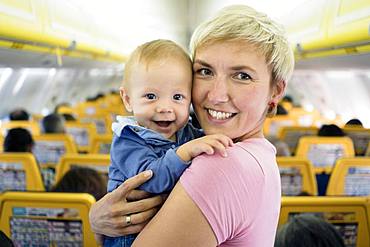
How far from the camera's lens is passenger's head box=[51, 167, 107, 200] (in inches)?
127

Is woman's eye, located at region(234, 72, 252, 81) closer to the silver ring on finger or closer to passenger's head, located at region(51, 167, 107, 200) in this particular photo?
the silver ring on finger

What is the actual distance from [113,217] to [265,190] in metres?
0.47

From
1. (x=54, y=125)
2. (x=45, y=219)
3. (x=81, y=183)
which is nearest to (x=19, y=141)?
(x=54, y=125)

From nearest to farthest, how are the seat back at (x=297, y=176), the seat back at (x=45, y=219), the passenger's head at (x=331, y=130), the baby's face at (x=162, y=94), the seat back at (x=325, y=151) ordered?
1. the baby's face at (x=162, y=94)
2. the seat back at (x=45, y=219)
3. the seat back at (x=297, y=176)
4. the seat back at (x=325, y=151)
5. the passenger's head at (x=331, y=130)

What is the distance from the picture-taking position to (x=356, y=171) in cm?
403

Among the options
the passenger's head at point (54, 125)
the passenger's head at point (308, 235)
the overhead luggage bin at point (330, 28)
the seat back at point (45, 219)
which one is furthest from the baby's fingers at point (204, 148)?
the passenger's head at point (54, 125)

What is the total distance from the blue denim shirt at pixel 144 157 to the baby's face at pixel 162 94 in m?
0.05

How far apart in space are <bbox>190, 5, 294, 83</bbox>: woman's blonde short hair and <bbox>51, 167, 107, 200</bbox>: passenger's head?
1.84m

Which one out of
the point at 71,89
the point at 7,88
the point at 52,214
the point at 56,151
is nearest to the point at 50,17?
the point at 56,151

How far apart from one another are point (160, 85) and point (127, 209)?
1.36ft

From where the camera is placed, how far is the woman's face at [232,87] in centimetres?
151

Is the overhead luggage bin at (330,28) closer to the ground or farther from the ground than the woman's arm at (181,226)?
farther from the ground

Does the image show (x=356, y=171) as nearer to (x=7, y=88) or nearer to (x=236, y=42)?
(x=236, y=42)

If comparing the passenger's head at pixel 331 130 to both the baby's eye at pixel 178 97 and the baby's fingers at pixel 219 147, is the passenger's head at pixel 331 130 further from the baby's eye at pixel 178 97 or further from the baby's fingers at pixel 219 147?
the baby's fingers at pixel 219 147
